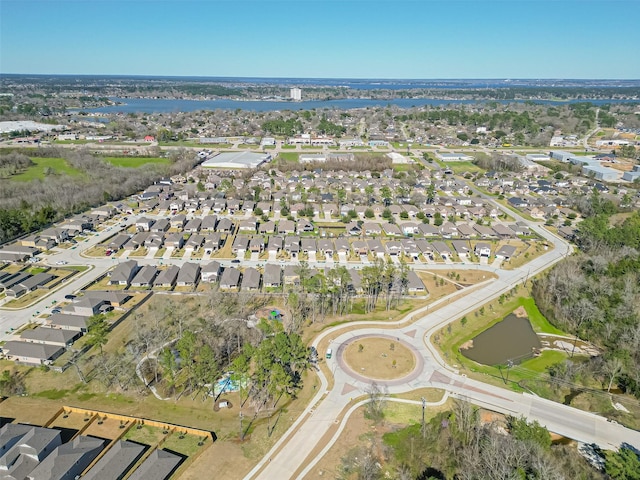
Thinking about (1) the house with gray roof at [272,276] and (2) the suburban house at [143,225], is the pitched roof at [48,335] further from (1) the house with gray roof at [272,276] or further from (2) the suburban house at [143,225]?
(2) the suburban house at [143,225]

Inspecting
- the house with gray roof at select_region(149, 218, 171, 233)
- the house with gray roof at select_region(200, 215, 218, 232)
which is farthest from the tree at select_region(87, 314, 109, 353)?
the house with gray roof at select_region(200, 215, 218, 232)

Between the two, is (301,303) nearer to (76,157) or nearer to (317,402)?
(317,402)

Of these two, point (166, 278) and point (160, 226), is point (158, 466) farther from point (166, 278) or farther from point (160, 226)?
point (160, 226)

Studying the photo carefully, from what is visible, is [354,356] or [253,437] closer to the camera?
[253,437]

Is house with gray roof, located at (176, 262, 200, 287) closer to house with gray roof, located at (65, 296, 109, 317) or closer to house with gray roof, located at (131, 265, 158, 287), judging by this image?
house with gray roof, located at (131, 265, 158, 287)

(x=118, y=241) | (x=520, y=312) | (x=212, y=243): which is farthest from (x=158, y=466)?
(x=118, y=241)

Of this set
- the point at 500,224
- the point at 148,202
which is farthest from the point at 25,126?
the point at 500,224
